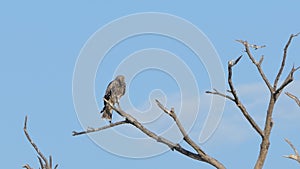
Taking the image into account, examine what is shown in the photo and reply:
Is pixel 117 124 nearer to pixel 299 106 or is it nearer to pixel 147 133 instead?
pixel 147 133

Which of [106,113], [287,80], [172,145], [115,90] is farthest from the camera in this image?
[115,90]

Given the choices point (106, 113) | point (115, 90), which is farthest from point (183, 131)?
point (115, 90)

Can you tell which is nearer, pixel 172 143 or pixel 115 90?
pixel 172 143

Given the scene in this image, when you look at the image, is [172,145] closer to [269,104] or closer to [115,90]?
[269,104]

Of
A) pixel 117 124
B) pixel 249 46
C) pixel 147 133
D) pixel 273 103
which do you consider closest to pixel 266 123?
pixel 273 103

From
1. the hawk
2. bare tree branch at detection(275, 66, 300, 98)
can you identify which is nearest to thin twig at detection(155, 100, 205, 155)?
bare tree branch at detection(275, 66, 300, 98)

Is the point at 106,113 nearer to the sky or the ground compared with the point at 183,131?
nearer to the sky

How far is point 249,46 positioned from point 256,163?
5.86 ft

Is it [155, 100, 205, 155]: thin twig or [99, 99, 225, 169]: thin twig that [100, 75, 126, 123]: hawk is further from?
[155, 100, 205, 155]: thin twig

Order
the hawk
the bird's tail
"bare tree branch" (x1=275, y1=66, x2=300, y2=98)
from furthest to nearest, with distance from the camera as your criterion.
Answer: the hawk → the bird's tail → "bare tree branch" (x1=275, y1=66, x2=300, y2=98)

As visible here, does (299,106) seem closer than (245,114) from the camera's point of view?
No

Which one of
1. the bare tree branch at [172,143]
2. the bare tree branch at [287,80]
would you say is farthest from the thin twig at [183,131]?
the bare tree branch at [287,80]

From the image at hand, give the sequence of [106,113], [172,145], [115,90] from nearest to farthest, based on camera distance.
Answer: [172,145], [106,113], [115,90]

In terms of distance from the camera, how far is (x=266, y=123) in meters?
11.5
